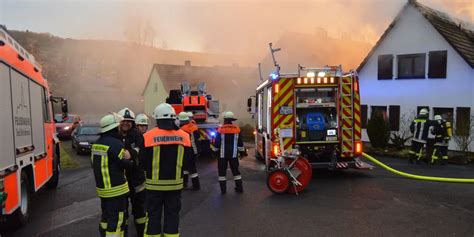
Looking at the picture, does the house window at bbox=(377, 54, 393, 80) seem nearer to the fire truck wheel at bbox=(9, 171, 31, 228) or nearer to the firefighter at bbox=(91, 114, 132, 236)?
A: the fire truck wheel at bbox=(9, 171, 31, 228)

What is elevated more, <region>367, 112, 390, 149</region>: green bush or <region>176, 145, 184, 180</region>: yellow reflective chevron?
<region>176, 145, 184, 180</region>: yellow reflective chevron

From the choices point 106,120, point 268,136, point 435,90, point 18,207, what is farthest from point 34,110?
point 435,90

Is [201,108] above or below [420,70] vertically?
below

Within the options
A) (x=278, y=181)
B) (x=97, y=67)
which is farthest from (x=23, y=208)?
(x=97, y=67)

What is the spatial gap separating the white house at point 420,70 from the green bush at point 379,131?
6.31 feet

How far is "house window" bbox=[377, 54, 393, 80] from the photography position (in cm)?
1709

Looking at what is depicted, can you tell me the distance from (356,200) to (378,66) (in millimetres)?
11640

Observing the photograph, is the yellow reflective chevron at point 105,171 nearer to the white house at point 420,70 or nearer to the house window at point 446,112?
the white house at point 420,70

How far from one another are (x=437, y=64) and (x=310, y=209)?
11.4 m

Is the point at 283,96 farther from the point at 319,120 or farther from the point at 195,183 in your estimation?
the point at 195,183

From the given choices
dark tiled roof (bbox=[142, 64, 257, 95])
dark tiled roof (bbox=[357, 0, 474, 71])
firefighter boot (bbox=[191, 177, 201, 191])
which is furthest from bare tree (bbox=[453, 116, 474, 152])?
dark tiled roof (bbox=[142, 64, 257, 95])

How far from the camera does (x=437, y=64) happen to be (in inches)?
613

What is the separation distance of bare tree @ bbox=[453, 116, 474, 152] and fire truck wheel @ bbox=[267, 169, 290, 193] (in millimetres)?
7904

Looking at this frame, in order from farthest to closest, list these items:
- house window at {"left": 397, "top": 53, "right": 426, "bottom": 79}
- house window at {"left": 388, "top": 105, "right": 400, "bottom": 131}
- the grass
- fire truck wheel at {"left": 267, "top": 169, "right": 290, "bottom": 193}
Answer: house window at {"left": 388, "top": 105, "right": 400, "bottom": 131} → house window at {"left": 397, "top": 53, "right": 426, "bottom": 79} → the grass → fire truck wheel at {"left": 267, "top": 169, "right": 290, "bottom": 193}
